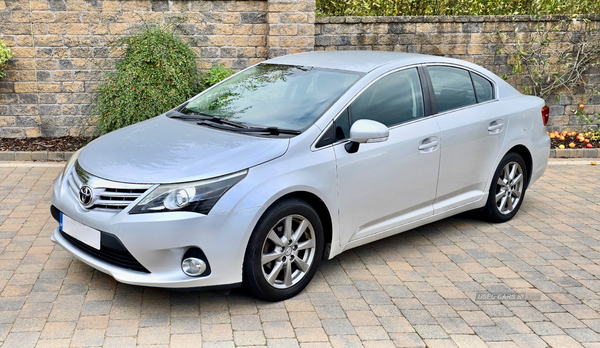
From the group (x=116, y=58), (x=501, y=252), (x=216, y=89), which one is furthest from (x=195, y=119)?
(x=116, y=58)

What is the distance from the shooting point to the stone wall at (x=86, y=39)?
8.98 meters

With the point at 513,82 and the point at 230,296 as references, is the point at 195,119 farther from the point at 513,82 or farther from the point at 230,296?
the point at 513,82

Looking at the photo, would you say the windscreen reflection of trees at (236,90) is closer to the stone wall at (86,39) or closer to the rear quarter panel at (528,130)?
the rear quarter panel at (528,130)

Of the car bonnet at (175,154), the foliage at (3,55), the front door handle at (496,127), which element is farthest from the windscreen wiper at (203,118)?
the foliage at (3,55)

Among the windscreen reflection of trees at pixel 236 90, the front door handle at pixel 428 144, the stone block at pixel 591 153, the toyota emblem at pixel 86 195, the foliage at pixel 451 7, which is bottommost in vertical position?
the stone block at pixel 591 153

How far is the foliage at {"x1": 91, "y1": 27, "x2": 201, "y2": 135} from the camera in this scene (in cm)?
834

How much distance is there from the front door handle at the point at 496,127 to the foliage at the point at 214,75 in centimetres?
448

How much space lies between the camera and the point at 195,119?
5129 mm

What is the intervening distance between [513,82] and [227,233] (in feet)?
24.6

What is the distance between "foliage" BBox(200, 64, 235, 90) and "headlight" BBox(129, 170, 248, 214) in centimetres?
529

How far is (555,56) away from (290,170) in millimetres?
7410

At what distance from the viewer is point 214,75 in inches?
361

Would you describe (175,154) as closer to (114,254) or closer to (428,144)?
(114,254)

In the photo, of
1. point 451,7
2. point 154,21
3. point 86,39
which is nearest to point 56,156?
point 86,39
